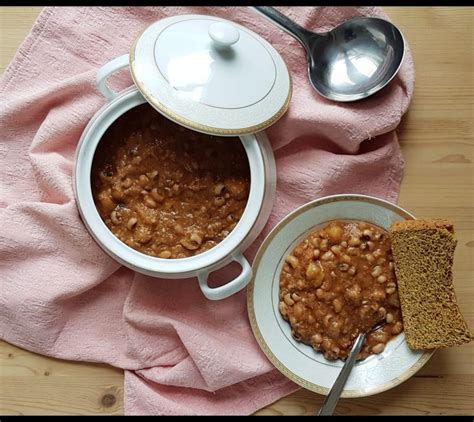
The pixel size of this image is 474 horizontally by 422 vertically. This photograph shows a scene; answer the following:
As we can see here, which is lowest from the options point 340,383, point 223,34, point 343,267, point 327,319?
point 340,383

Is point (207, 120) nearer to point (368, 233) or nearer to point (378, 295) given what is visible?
point (368, 233)

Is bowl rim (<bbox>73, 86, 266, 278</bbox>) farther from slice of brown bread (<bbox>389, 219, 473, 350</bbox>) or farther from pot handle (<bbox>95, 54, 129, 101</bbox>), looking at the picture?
slice of brown bread (<bbox>389, 219, 473, 350</bbox>)

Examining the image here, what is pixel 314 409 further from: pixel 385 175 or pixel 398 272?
pixel 385 175

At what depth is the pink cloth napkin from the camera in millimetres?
1901

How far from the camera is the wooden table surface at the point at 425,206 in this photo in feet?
6.34

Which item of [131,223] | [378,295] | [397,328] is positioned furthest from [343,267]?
[131,223]

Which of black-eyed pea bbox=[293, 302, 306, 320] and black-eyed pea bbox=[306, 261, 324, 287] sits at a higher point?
black-eyed pea bbox=[306, 261, 324, 287]

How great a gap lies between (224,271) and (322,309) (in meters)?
0.30

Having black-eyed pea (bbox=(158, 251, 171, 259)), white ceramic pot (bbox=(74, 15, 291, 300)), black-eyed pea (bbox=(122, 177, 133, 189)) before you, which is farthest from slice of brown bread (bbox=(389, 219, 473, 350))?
black-eyed pea (bbox=(122, 177, 133, 189))

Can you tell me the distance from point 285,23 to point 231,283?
751 millimetres

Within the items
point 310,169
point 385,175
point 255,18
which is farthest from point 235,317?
point 255,18

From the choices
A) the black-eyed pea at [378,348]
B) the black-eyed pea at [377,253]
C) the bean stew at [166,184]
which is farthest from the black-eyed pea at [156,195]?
the black-eyed pea at [378,348]

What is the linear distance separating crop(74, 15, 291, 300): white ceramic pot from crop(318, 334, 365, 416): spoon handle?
0.37 m

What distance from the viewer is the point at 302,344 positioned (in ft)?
6.28
